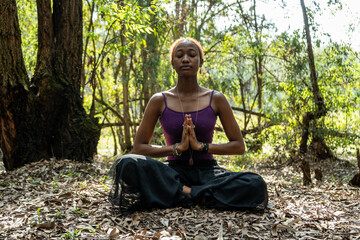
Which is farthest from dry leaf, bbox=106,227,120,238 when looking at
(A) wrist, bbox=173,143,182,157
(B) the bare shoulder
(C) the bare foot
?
(B) the bare shoulder

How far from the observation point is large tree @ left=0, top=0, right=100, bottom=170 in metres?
4.08

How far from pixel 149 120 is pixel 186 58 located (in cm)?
64

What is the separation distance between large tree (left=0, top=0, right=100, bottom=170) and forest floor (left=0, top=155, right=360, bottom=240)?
34.3 inches

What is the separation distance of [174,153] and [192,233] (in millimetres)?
769

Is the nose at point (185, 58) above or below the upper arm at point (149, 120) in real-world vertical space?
above

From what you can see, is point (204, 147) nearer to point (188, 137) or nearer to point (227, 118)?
point (188, 137)

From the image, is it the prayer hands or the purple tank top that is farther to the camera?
the purple tank top

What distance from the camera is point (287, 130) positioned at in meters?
6.73

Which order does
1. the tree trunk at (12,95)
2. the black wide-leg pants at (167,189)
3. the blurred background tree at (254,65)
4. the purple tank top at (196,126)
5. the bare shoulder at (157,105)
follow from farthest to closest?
the blurred background tree at (254,65), the tree trunk at (12,95), the bare shoulder at (157,105), the purple tank top at (196,126), the black wide-leg pants at (167,189)

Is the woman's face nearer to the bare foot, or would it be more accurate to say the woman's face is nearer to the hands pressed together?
the hands pressed together

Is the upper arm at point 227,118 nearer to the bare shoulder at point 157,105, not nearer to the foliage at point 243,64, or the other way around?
the bare shoulder at point 157,105

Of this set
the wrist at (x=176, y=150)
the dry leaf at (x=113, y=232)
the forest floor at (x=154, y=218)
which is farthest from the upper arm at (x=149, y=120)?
the dry leaf at (x=113, y=232)

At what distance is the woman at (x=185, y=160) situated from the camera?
2.60m

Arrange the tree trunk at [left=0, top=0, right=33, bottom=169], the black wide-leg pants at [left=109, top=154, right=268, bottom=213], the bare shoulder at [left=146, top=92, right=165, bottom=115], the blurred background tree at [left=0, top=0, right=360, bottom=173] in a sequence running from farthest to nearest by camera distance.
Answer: the blurred background tree at [left=0, top=0, right=360, bottom=173], the tree trunk at [left=0, top=0, right=33, bottom=169], the bare shoulder at [left=146, top=92, right=165, bottom=115], the black wide-leg pants at [left=109, top=154, right=268, bottom=213]
